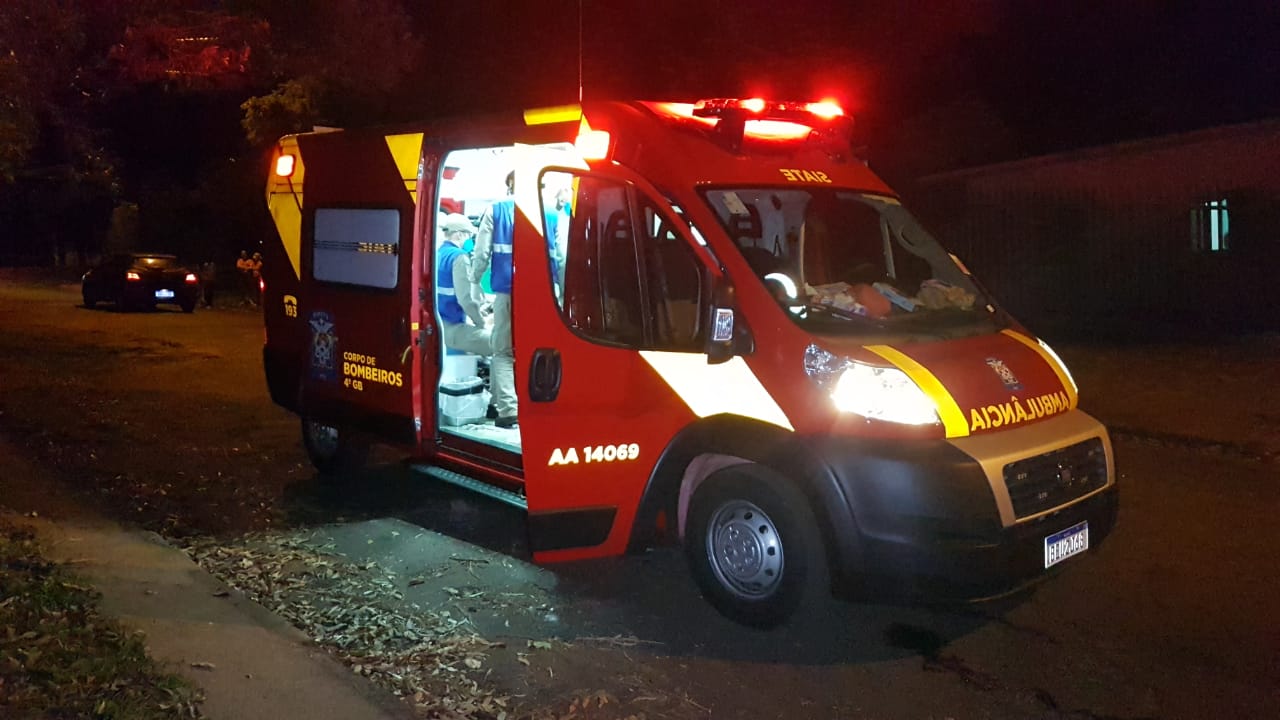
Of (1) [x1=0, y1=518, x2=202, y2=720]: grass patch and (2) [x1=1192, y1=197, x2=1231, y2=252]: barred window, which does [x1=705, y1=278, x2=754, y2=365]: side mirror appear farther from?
(2) [x1=1192, y1=197, x2=1231, y2=252]: barred window

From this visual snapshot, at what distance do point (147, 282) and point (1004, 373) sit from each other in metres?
21.7

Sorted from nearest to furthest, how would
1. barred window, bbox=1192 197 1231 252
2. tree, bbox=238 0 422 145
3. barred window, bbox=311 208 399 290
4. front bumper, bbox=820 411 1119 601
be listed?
1. front bumper, bbox=820 411 1119 601
2. barred window, bbox=311 208 399 290
3. tree, bbox=238 0 422 145
4. barred window, bbox=1192 197 1231 252

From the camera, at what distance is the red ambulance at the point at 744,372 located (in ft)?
15.2

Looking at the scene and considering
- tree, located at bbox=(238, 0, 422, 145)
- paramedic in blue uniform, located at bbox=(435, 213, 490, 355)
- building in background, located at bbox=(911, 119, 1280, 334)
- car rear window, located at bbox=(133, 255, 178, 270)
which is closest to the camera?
paramedic in blue uniform, located at bbox=(435, 213, 490, 355)

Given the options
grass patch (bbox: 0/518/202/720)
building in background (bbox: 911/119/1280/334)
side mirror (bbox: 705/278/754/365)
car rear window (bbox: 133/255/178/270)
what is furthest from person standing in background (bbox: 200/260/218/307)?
side mirror (bbox: 705/278/754/365)

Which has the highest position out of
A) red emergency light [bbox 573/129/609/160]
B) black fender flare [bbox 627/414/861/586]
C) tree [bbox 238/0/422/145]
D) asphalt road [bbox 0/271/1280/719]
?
tree [bbox 238/0/422/145]

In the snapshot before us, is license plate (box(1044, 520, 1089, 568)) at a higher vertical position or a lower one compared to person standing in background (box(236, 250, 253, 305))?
lower

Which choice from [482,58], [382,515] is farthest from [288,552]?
[482,58]

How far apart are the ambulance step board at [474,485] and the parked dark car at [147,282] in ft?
61.4

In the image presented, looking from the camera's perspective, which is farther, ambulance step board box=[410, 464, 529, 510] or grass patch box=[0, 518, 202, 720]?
ambulance step board box=[410, 464, 529, 510]

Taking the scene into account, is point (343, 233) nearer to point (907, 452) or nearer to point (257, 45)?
point (907, 452)

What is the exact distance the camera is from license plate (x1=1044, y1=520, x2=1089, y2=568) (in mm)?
4777

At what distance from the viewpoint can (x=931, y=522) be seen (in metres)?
4.53

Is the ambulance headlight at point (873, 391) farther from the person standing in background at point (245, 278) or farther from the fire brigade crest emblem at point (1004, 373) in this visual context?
the person standing in background at point (245, 278)
